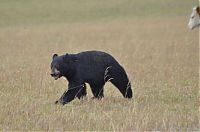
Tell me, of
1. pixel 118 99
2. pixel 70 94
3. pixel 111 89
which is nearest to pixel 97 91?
pixel 118 99

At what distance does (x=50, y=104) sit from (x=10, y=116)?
1.38 m

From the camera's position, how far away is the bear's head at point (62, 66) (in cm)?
984

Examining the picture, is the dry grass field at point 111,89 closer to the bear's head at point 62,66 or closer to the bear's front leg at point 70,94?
the bear's front leg at point 70,94

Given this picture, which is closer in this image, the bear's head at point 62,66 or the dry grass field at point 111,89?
the dry grass field at point 111,89

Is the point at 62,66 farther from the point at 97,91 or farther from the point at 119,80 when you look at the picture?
the point at 119,80

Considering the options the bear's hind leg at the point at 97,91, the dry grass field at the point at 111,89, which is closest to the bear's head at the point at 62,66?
the dry grass field at the point at 111,89

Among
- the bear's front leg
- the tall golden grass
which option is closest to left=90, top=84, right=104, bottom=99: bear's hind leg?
the tall golden grass

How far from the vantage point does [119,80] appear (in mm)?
10602

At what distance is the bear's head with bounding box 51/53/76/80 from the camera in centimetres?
984

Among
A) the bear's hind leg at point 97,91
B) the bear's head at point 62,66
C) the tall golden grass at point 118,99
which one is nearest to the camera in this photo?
the tall golden grass at point 118,99

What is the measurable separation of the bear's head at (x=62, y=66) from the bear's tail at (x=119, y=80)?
0.84m

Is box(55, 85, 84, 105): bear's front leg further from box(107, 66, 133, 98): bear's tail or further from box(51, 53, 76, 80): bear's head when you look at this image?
box(107, 66, 133, 98): bear's tail

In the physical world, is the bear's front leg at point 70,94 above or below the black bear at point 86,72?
below

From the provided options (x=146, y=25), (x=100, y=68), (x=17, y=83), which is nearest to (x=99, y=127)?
(x=100, y=68)
